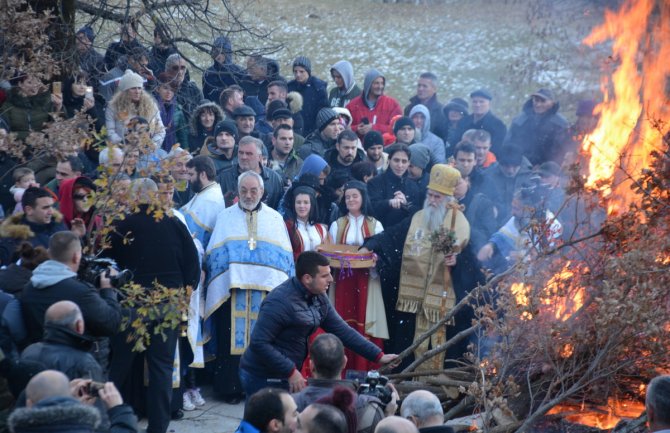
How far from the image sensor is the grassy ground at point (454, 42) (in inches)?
1074

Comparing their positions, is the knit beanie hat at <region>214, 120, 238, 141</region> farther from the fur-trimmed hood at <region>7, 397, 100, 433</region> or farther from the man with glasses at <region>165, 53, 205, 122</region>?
the fur-trimmed hood at <region>7, 397, 100, 433</region>

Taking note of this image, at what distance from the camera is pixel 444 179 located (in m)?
10.4

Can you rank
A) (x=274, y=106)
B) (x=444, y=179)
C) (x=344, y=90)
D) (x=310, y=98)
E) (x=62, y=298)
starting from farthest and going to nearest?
(x=344, y=90)
(x=310, y=98)
(x=274, y=106)
(x=444, y=179)
(x=62, y=298)

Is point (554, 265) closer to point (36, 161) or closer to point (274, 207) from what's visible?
point (274, 207)

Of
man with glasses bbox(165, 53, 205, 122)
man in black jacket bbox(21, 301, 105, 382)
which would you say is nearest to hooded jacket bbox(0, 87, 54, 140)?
man with glasses bbox(165, 53, 205, 122)

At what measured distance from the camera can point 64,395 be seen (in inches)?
189

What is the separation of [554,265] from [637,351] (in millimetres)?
1137

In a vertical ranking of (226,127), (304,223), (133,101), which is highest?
(133,101)

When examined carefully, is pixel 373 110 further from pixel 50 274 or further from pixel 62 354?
pixel 62 354

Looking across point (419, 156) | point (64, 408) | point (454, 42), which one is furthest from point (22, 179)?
point (454, 42)

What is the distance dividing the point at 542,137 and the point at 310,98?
4057 millimetres

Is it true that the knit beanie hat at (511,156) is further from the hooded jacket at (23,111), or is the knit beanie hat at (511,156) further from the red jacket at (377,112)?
the hooded jacket at (23,111)

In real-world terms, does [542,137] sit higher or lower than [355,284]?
higher

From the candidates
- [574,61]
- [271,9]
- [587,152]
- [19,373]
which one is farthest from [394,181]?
[271,9]
